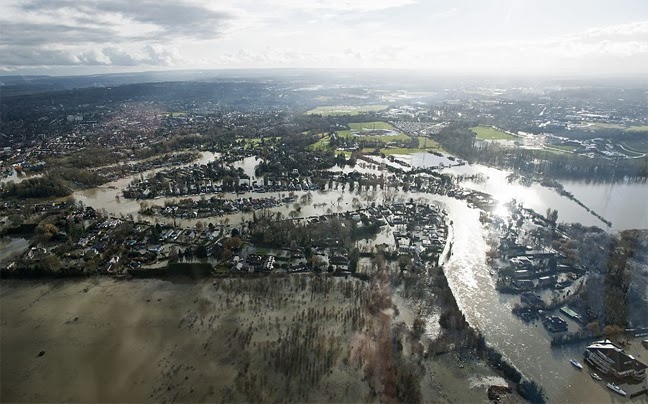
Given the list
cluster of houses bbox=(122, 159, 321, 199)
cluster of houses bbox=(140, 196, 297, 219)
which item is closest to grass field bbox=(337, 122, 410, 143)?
cluster of houses bbox=(122, 159, 321, 199)

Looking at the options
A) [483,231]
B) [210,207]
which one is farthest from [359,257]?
[210,207]

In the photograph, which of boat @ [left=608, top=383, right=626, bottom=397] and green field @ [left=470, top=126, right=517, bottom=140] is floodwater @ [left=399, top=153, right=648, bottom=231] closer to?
boat @ [left=608, top=383, right=626, bottom=397]

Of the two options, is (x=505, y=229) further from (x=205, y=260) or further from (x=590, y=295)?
(x=205, y=260)

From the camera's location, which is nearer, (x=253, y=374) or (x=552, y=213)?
(x=253, y=374)

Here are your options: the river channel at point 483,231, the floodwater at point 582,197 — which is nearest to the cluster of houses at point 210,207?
the river channel at point 483,231

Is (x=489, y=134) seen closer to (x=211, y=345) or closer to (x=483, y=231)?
(x=483, y=231)

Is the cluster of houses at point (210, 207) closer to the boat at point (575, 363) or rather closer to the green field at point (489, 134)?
the boat at point (575, 363)

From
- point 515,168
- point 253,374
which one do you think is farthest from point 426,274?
point 515,168
